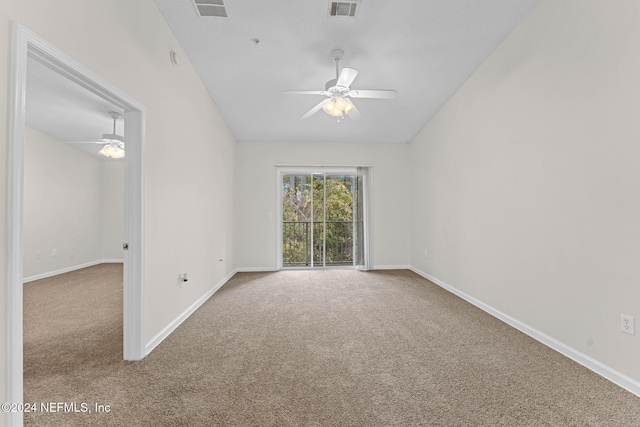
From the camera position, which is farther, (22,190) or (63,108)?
(63,108)

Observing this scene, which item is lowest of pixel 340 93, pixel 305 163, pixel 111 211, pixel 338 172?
pixel 111 211

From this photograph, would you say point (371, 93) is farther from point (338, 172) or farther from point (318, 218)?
point (318, 218)

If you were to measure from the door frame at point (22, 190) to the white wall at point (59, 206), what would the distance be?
4.43m

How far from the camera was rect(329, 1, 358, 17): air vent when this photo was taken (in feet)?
7.78

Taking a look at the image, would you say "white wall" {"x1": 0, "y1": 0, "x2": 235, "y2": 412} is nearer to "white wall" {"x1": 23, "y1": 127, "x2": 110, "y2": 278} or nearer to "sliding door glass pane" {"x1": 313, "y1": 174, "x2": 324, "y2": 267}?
"sliding door glass pane" {"x1": 313, "y1": 174, "x2": 324, "y2": 267}

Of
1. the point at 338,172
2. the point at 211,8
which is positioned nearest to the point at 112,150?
the point at 211,8

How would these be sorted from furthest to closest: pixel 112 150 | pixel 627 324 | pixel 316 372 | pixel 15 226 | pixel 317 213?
pixel 317 213, pixel 112 150, pixel 316 372, pixel 627 324, pixel 15 226

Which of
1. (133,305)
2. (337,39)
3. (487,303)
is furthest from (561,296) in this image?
(133,305)

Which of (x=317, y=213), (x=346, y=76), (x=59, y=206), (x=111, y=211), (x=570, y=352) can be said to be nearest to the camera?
(x=570, y=352)

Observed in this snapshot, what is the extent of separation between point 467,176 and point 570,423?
2.68 meters

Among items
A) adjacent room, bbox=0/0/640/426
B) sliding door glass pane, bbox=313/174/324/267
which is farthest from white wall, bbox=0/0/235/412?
sliding door glass pane, bbox=313/174/324/267

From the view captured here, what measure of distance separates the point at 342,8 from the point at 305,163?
3.24 metres

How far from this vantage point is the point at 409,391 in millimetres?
1701

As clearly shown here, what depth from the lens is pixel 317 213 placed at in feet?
18.8
